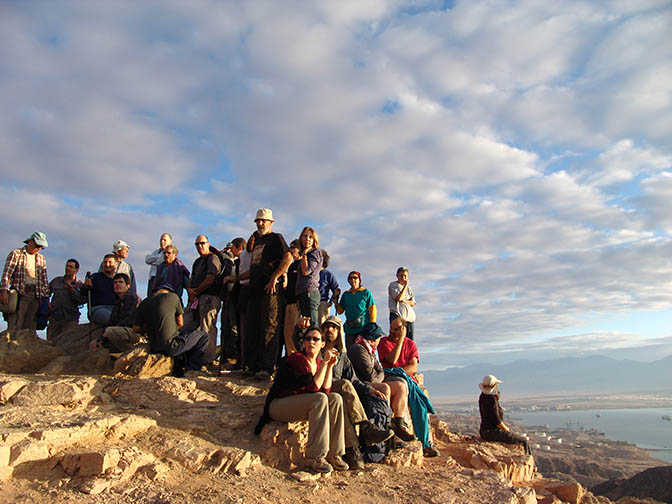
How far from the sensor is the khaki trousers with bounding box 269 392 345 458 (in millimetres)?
5098

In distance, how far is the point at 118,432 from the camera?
4.83m

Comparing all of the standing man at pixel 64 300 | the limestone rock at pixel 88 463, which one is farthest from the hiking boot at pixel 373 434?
the standing man at pixel 64 300

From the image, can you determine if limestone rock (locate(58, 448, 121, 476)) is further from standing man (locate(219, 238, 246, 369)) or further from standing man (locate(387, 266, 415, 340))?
standing man (locate(387, 266, 415, 340))

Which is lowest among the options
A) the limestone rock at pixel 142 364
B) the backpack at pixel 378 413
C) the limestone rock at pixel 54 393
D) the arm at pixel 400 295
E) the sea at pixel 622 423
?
the sea at pixel 622 423

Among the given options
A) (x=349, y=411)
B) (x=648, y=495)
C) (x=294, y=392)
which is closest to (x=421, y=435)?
(x=349, y=411)

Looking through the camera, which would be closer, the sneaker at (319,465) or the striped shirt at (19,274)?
the sneaker at (319,465)

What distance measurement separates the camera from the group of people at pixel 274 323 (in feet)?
18.0

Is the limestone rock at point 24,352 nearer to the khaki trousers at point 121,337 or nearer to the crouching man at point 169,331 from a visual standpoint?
the khaki trousers at point 121,337

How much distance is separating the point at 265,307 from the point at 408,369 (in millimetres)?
2582

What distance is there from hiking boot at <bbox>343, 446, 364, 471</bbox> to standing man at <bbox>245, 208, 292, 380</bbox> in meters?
2.20

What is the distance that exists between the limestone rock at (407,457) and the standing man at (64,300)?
6.57 metres

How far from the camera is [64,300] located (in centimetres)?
892

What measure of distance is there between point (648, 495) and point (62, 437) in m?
21.8

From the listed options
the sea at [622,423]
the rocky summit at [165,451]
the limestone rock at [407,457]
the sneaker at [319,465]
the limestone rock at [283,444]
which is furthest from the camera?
the sea at [622,423]
